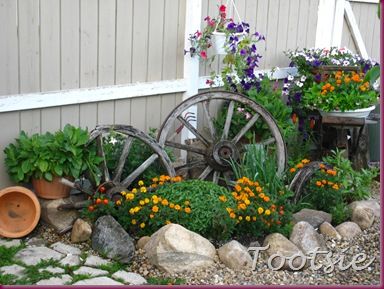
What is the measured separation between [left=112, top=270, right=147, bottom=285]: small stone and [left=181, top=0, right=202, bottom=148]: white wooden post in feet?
7.33

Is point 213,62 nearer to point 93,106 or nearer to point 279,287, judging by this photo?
point 93,106

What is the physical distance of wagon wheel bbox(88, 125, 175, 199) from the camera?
191 inches

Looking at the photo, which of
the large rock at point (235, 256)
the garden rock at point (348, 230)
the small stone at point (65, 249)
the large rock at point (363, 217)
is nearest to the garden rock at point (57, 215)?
the small stone at point (65, 249)

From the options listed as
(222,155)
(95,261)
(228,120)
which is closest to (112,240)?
(95,261)

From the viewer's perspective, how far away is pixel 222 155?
5555mm

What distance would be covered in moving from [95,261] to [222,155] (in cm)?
175

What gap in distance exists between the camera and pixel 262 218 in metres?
4.54

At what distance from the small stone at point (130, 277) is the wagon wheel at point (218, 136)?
1570mm

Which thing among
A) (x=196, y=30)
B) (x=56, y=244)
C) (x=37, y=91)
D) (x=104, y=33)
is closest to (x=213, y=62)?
(x=196, y=30)

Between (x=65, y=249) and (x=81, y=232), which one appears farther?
(x=81, y=232)

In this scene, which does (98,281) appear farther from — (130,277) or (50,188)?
(50,188)

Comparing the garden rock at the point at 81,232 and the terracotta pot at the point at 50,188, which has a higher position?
the terracotta pot at the point at 50,188

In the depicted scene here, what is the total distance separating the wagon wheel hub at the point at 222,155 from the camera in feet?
18.2

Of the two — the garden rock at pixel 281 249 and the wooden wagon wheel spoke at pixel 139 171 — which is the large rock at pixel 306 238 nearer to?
the garden rock at pixel 281 249
